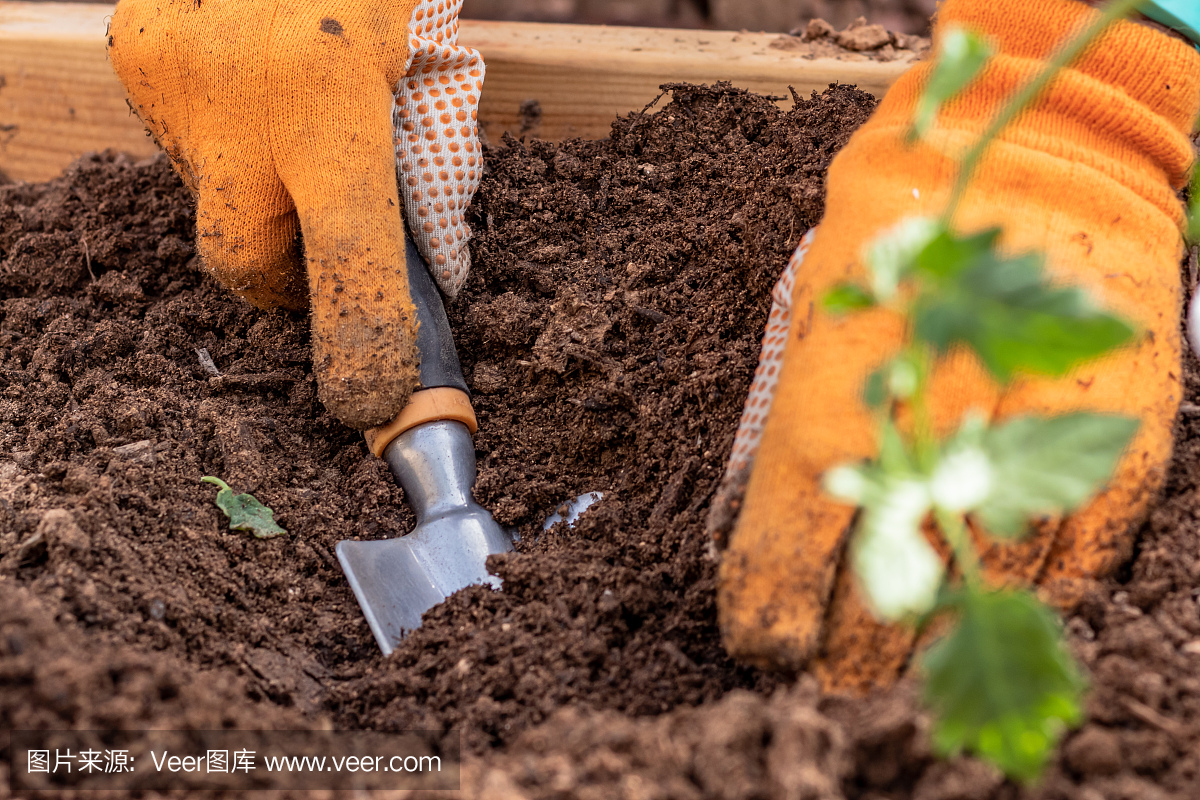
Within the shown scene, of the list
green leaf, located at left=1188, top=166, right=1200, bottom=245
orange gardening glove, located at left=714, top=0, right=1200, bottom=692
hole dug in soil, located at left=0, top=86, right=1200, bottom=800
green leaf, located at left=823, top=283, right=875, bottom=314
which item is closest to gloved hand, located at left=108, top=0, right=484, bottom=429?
hole dug in soil, located at left=0, top=86, right=1200, bottom=800

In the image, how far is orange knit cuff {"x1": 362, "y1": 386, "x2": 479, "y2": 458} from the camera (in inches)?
49.9

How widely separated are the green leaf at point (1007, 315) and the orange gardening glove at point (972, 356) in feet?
0.69

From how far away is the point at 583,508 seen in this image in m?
1.22

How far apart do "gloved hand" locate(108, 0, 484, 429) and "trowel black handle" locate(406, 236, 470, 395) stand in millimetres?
31

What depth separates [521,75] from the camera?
1.79 metres

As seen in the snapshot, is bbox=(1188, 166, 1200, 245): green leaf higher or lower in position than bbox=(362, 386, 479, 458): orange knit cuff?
higher

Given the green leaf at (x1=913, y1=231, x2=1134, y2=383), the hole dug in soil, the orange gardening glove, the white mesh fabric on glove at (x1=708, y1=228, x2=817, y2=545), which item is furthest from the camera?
the white mesh fabric on glove at (x1=708, y1=228, x2=817, y2=545)

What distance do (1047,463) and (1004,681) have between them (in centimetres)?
13

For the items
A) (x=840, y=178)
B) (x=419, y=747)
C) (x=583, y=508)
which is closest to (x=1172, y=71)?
(x=840, y=178)

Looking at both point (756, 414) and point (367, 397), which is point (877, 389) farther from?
point (367, 397)

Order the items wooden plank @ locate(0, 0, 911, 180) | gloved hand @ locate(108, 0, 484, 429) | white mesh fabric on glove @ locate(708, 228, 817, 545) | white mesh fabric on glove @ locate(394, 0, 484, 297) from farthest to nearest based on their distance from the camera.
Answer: wooden plank @ locate(0, 0, 911, 180)
white mesh fabric on glove @ locate(394, 0, 484, 297)
gloved hand @ locate(108, 0, 484, 429)
white mesh fabric on glove @ locate(708, 228, 817, 545)

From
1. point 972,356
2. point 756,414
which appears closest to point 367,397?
point 756,414

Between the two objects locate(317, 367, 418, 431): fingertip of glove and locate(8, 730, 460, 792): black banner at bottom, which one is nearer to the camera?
locate(8, 730, 460, 792): black banner at bottom

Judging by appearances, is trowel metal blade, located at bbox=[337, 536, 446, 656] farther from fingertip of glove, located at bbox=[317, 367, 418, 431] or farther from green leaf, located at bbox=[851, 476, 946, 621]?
green leaf, located at bbox=[851, 476, 946, 621]
